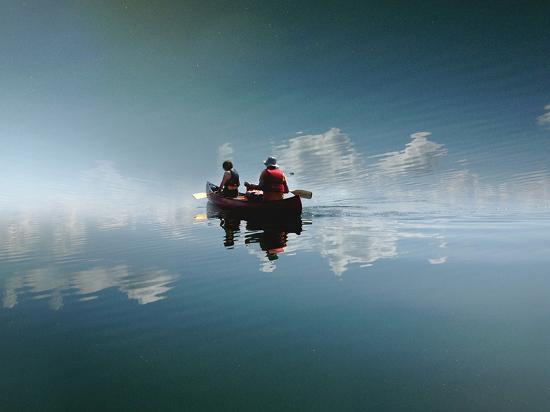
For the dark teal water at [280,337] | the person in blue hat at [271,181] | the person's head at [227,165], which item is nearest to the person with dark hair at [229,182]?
the person's head at [227,165]

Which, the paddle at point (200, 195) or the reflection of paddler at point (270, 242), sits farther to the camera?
the paddle at point (200, 195)

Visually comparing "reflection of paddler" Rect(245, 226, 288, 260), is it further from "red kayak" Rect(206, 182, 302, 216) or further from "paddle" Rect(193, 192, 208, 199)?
"paddle" Rect(193, 192, 208, 199)

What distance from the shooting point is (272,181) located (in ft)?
Result: 70.8

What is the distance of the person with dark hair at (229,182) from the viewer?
26953 millimetres

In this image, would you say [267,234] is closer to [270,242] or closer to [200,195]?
[270,242]

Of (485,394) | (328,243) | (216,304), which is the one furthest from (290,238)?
(485,394)

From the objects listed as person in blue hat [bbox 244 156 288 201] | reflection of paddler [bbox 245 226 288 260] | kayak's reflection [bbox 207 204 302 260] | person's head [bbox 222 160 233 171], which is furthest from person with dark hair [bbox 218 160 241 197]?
reflection of paddler [bbox 245 226 288 260]

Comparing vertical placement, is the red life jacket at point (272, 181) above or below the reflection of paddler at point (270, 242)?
above

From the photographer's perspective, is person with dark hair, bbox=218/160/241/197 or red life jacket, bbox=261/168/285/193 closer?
red life jacket, bbox=261/168/285/193

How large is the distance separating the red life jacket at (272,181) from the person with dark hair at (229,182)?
20.4 feet

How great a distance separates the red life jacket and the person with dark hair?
6218 millimetres

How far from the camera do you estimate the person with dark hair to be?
27.0 meters

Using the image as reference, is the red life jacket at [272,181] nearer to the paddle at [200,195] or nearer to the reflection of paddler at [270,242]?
the reflection of paddler at [270,242]

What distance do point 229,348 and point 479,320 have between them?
386 cm
